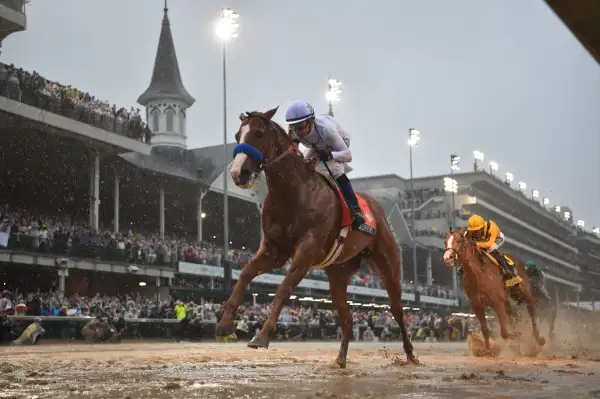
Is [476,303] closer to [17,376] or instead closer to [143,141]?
[17,376]

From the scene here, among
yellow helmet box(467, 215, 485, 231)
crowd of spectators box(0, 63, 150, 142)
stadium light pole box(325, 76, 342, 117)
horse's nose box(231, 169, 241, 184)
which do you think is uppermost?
stadium light pole box(325, 76, 342, 117)

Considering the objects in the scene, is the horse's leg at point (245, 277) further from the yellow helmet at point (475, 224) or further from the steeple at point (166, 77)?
the steeple at point (166, 77)

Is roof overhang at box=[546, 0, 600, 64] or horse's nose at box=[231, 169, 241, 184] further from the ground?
horse's nose at box=[231, 169, 241, 184]

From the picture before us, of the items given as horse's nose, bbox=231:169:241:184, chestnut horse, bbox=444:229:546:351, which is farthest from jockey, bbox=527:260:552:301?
horse's nose, bbox=231:169:241:184

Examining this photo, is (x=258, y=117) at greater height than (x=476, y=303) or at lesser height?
greater

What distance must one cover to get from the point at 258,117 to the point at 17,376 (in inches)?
138

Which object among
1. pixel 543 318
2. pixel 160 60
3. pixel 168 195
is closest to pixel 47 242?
pixel 168 195

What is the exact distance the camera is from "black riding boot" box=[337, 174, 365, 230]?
8648 millimetres

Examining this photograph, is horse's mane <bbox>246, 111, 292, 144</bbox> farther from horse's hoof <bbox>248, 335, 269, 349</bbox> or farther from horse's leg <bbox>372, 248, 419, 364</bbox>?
horse's hoof <bbox>248, 335, 269, 349</bbox>

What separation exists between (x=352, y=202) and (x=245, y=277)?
1.87 meters

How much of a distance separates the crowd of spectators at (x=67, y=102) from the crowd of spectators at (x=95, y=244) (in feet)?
16.0

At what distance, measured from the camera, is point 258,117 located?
7.88m

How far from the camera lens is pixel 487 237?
14.2 m

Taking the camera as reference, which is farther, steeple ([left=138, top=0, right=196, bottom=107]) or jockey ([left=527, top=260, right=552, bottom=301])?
steeple ([left=138, top=0, right=196, bottom=107])
